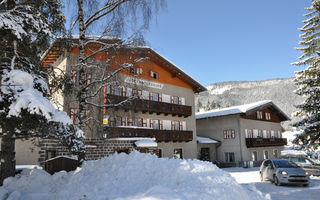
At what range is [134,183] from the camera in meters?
6.95

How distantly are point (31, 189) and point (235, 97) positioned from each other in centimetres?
17973

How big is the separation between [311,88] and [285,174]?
8.20m

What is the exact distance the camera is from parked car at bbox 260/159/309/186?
523 inches

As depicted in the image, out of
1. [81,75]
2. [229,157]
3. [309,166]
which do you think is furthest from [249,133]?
[81,75]

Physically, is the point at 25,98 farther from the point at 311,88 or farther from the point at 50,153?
the point at 311,88

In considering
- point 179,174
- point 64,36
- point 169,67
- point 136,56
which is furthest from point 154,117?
point 179,174

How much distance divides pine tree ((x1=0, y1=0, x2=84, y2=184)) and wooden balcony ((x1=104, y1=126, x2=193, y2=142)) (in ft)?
29.8

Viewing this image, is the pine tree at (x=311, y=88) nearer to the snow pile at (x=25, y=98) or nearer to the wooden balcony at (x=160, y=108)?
the wooden balcony at (x=160, y=108)

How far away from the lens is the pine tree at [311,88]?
1811cm

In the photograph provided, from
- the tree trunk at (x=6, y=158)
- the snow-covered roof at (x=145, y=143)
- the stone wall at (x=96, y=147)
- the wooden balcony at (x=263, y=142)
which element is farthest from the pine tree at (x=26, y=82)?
the wooden balcony at (x=263, y=142)

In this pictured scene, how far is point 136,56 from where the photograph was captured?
37.6 ft

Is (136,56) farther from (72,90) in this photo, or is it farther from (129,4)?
(72,90)

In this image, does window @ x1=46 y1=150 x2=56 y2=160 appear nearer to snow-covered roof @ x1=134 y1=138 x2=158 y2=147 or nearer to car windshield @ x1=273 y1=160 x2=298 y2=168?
snow-covered roof @ x1=134 y1=138 x2=158 y2=147

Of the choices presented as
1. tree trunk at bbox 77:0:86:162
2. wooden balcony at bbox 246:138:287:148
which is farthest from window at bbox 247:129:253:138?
tree trunk at bbox 77:0:86:162
